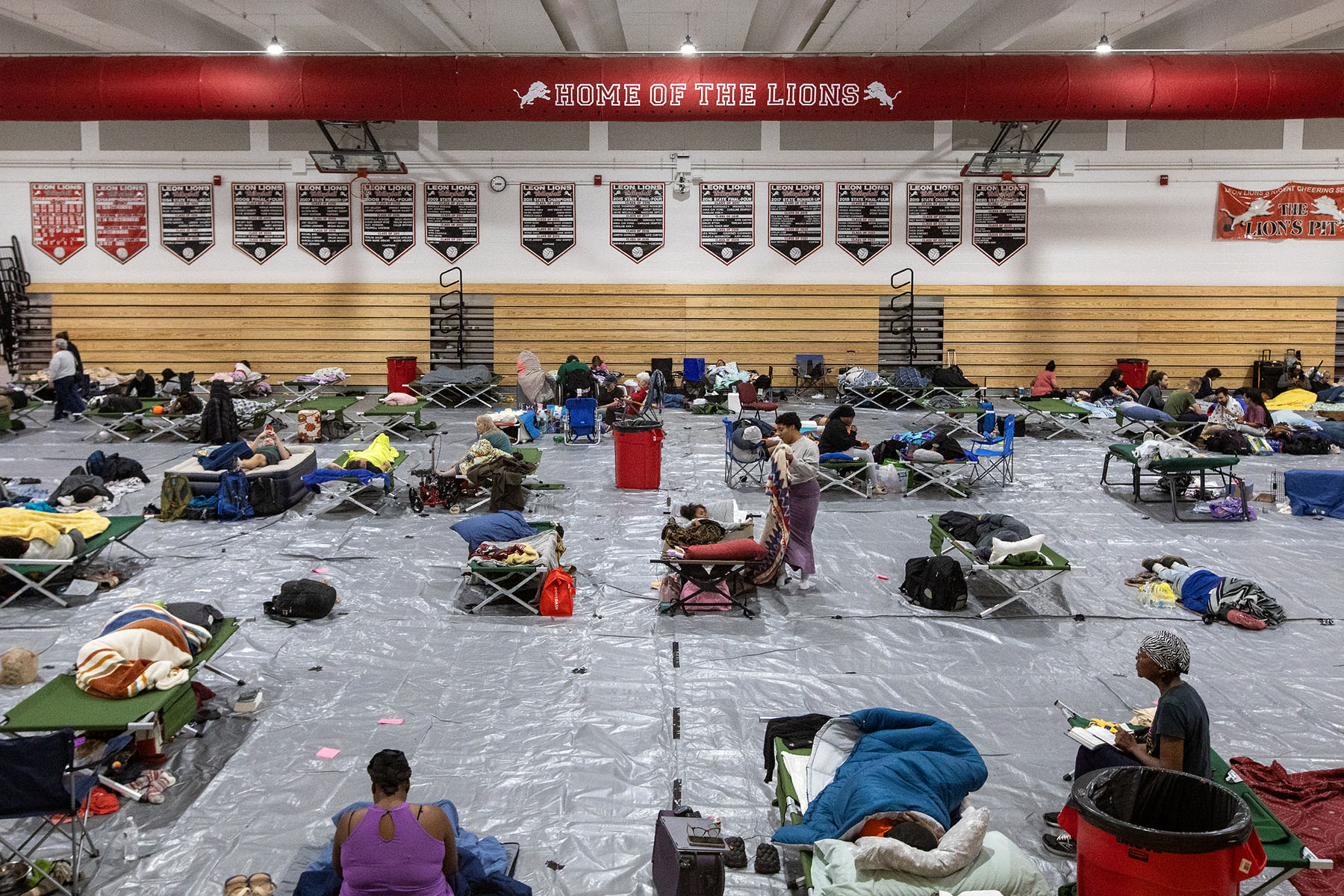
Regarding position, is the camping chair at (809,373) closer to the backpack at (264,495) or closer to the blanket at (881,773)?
the backpack at (264,495)

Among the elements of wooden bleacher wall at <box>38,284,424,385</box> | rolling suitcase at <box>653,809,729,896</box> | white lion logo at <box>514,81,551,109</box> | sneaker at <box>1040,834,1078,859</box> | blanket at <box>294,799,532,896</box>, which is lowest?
sneaker at <box>1040,834,1078,859</box>

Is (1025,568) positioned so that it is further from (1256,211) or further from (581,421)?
(1256,211)

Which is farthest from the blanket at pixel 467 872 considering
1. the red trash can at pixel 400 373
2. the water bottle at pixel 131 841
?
the red trash can at pixel 400 373

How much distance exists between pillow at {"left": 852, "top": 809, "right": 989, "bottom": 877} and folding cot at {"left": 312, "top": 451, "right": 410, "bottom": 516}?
7356mm

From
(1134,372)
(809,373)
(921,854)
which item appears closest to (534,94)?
(809,373)

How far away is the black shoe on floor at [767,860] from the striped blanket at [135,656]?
3127mm

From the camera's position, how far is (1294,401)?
16312 millimetres

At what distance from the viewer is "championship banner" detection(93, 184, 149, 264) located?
18719mm

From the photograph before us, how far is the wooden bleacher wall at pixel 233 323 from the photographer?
18953mm

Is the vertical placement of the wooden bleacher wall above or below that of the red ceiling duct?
below

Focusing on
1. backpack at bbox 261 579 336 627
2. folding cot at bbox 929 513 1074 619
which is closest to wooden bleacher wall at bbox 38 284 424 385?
backpack at bbox 261 579 336 627

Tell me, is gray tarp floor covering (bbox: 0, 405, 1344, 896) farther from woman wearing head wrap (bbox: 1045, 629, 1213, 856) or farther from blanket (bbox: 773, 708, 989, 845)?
woman wearing head wrap (bbox: 1045, 629, 1213, 856)

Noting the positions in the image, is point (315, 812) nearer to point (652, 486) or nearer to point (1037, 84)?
point (652, 486)

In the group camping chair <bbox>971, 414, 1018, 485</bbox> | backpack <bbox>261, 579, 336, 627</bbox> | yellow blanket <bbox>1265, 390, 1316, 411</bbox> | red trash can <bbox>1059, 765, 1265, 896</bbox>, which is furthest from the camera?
yellow blanket <bbox>1265, 390, 1316, 411</bbox>
